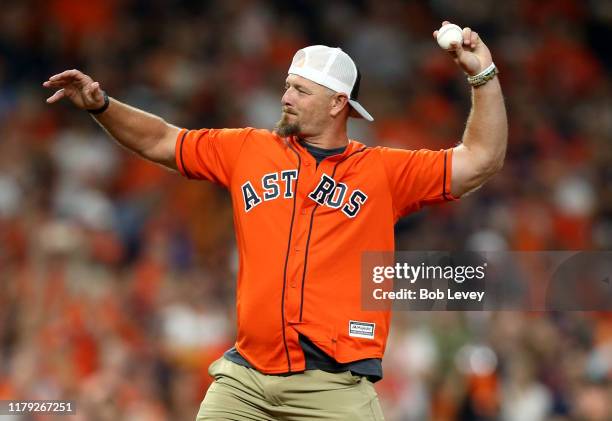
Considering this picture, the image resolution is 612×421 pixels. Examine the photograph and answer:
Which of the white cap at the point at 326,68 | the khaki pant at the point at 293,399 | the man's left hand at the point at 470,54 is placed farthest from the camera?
the white cap at the point at 326,68

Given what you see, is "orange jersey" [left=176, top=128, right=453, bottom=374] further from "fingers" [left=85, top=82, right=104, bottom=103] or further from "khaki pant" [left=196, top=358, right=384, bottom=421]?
"fingers" [left=85, top=82, right=104, bottom=103]

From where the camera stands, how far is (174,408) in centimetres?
820

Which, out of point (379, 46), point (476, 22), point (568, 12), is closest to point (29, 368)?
point (379, 46)

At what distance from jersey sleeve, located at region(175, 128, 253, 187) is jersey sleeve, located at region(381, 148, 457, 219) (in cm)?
61

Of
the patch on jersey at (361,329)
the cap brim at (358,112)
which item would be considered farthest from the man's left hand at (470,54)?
the patch on jersey at (361,329)

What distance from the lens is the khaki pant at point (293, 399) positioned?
4.20m

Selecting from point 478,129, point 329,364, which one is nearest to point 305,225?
point 329,364

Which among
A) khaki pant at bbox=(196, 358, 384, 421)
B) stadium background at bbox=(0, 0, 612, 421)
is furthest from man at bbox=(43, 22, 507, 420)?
stadium background at bbox=(0, 0, 612, 421)

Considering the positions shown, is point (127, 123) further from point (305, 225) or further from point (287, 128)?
point (305, 225)

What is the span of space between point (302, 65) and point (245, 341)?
1.12 m

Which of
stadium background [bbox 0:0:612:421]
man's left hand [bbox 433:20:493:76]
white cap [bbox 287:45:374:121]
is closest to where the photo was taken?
man's left hand [bbox 433:20:493:76]

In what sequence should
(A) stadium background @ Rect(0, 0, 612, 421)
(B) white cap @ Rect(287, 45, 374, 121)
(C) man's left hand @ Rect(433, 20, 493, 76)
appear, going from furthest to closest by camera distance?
(A) stadium background @ Rect(0, 0, 612, 421) < (B) white cap @ Rect(287, 45, 374, 121) < (C) man's left hand @ Rect(433, 20, 493, 76)

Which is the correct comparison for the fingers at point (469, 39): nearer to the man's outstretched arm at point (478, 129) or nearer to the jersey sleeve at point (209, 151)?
the man's outstretched arm at point (478, 129)

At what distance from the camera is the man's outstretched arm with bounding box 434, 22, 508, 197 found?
171 inches
